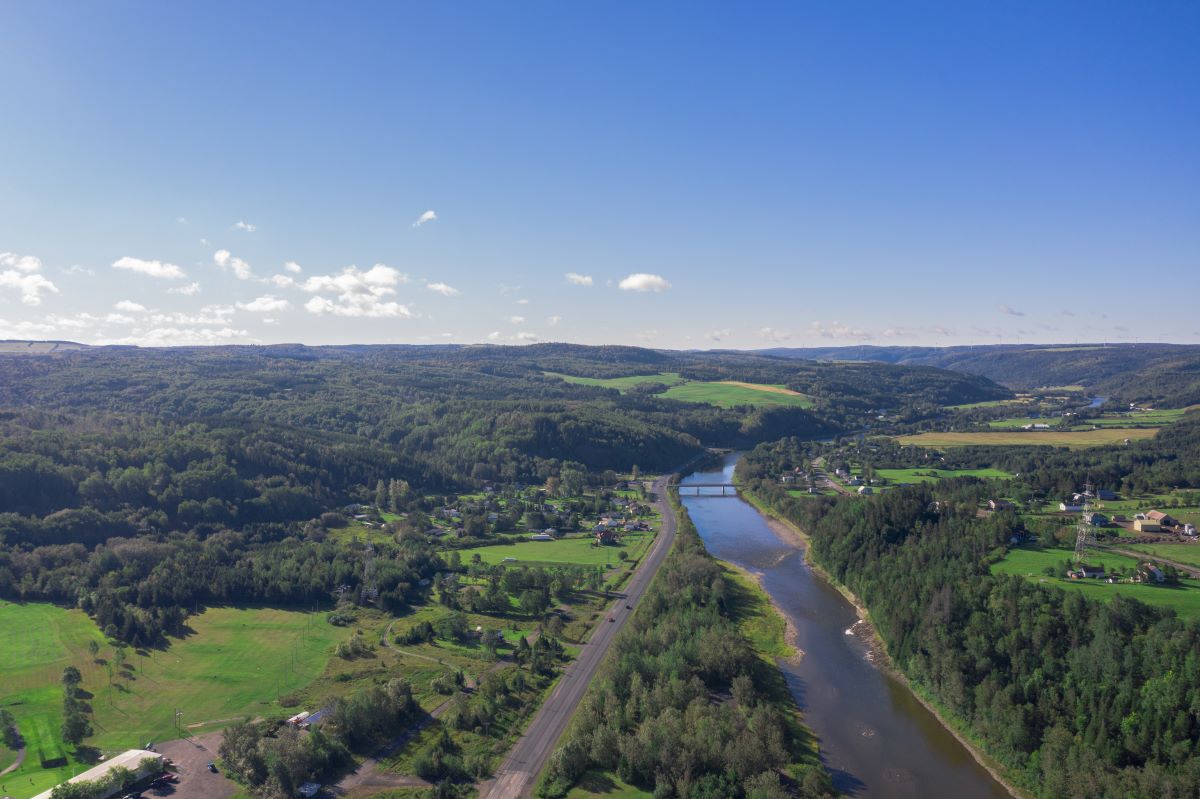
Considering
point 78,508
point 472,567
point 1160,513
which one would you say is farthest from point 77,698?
point 1160,513

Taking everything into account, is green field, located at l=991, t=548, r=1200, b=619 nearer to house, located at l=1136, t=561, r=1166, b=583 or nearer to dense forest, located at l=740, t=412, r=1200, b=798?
A: house, located at l=1136, t=561, r=1166, b=583

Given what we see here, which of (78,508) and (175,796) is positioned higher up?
(78,508)

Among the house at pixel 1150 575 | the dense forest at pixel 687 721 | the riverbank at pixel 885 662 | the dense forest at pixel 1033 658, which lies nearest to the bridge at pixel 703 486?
the riverbank at pixel 885 662

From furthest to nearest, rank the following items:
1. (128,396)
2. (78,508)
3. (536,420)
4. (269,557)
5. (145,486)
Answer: (128,396) < (536,420) < (145,486) < (78,508) < (269,557)

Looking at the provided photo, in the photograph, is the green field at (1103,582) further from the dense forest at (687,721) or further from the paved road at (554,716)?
the paved road at (554,716)

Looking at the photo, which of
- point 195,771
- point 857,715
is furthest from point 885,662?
point 195,771

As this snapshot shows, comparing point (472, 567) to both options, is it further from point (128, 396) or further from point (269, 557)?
point (128, 396)

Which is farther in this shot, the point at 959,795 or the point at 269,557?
the point at 269,557
